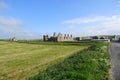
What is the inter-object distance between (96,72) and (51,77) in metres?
4.22

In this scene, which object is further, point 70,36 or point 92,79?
point 70,36

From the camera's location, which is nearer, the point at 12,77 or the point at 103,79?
the point at 103,79

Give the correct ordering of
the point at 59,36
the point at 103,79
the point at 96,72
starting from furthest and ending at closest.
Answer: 1. the point at 59,36
2. the point at 96,72
3. the point at 103,79

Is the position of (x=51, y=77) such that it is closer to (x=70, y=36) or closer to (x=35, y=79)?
(x=35, y=79)

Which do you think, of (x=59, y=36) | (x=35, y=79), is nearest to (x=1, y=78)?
(x=35, y=79)

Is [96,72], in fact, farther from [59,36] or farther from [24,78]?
[59,36]

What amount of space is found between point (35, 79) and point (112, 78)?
5455 millimetres

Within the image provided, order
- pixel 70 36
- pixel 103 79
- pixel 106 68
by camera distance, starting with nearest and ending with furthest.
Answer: pixel 103 79
pixel 106 68
pixel 70 36

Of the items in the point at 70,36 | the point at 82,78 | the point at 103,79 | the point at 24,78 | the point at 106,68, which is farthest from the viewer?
the point at 70,36

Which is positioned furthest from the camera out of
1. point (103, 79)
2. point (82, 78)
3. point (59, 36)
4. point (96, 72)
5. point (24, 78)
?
point (59, 36)

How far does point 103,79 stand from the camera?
17.0m

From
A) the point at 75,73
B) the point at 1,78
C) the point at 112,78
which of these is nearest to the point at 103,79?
the point at 112,78

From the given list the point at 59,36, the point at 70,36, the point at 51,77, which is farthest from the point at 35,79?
the point at 70,36

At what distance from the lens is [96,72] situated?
60.5 feet
